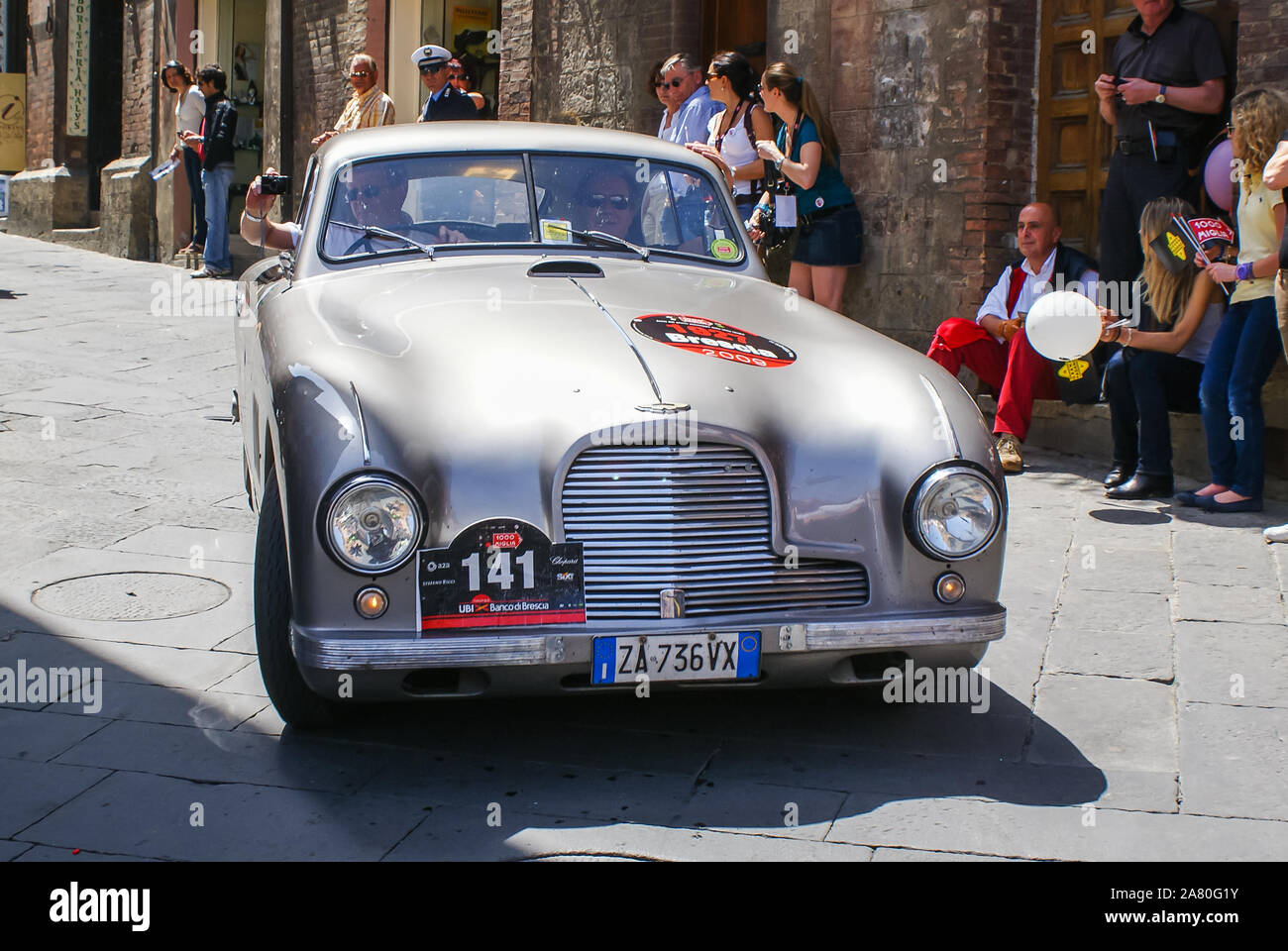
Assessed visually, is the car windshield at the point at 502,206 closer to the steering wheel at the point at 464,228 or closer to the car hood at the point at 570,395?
the steering wheel at the point at 464,228

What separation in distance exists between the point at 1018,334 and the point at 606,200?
3181 mm

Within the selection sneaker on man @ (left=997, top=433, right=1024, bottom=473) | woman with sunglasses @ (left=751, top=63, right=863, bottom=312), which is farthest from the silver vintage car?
woman with sunglasses @ (left=751, top=63, right=863, bottom=312)

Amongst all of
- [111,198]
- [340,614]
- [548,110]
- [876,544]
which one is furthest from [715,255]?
[111,198]

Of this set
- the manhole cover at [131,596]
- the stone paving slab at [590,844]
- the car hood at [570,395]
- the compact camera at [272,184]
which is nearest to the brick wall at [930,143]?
the compact camera at [272,184]

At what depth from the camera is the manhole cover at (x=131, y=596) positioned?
5.31 m

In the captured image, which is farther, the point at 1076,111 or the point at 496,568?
the point at 1076,111

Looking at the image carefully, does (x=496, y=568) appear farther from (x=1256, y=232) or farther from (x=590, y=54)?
(x=590, y=54)

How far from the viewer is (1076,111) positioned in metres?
9.27

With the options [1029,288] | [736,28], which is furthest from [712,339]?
[736,28]

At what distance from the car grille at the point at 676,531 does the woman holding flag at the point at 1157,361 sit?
3.62 m

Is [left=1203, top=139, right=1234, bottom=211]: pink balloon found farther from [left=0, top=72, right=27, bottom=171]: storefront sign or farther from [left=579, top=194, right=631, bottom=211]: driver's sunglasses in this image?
[left=0, top=72, right=27, bottom=171]: storefront sign

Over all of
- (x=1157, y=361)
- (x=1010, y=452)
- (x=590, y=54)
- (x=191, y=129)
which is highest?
(x=590, y=54)

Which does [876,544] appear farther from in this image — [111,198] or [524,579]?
[111,198]

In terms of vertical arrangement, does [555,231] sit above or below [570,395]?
above
